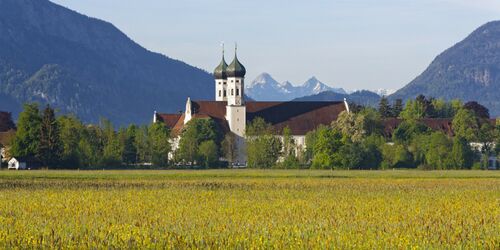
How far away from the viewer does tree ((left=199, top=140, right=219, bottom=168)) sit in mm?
160875

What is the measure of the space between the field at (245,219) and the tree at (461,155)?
85.4m

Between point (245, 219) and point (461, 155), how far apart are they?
109300mm

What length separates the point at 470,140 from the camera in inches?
6644

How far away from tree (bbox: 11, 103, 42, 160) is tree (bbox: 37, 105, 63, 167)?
498 millimetres

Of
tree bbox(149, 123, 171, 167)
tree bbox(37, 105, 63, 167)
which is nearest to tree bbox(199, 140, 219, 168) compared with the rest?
tree bbox(149, 123, 171, 167)

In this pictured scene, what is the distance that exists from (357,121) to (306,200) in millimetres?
118958

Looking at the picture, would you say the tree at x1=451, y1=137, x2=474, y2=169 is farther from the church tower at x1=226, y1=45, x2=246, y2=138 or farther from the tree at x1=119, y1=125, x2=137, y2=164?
the church tower at x1=226, y1=45, x2=246, y2=138

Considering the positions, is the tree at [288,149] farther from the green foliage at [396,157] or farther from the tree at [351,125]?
the green foliage at [396,157]

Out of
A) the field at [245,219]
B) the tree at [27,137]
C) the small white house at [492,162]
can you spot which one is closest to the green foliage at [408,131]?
the small white house at [492,162]

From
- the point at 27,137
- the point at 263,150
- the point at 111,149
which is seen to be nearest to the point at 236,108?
the point at 263,150

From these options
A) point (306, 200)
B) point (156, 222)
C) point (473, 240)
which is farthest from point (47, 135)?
point (473, 240)

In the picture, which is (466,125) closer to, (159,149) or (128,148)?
(159,149)

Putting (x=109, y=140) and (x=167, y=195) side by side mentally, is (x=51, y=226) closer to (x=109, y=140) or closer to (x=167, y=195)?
(x=167, y=195)

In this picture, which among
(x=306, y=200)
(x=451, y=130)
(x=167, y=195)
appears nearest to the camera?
(x=306, y=200)
